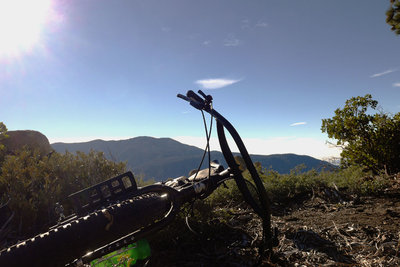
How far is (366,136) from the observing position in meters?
7.48

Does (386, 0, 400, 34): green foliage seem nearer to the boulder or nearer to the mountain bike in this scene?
the mountain bike

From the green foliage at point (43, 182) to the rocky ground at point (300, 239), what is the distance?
6.93ft

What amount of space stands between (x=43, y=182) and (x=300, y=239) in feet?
20.1

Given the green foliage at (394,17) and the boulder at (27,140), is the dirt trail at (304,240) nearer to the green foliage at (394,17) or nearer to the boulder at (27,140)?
the green foliage at (394,17)

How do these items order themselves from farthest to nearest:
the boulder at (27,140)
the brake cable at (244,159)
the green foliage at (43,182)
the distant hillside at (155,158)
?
the distant hillside at (155,158) → the boulder at (27,140) → the green foliage at (43,182) → the brake cable at (244,159)

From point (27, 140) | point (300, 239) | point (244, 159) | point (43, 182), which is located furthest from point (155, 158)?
point (244, 159)

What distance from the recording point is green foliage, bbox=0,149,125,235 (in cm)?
415

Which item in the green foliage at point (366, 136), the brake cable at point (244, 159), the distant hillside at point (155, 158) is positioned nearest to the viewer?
the brake cable at point (244, 159)

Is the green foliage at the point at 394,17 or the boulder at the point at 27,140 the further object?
the boulder at the point at 27,140

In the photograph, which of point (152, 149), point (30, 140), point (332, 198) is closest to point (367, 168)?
point (332, 198)

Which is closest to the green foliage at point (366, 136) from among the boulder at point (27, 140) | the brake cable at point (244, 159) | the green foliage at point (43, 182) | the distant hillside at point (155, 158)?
the brake cable at point (244, 159)

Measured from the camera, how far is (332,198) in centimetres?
539

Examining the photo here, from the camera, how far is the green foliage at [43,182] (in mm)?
4148

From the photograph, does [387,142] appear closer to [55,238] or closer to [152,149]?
[55,238]
